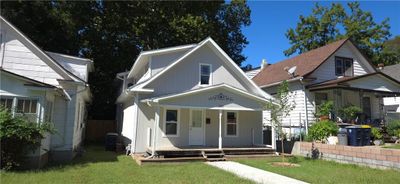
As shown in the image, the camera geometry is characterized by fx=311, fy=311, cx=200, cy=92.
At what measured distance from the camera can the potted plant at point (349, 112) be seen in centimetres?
1802

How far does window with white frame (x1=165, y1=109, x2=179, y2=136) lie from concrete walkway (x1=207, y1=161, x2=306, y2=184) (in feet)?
13.5

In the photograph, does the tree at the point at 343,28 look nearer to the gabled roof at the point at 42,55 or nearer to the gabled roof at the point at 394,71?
the gabled roof at the point at 394,71

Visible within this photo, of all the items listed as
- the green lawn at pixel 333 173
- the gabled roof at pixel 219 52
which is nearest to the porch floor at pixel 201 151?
the green lawn at pixel 333 173

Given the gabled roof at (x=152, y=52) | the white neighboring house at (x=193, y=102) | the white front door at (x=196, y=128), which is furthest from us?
the gabled roof at (x=152, y=52)

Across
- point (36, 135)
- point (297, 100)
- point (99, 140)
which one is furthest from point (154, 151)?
point (99, 140)

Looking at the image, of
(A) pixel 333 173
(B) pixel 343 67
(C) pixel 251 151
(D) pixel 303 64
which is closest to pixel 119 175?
(A) pixel 333 173

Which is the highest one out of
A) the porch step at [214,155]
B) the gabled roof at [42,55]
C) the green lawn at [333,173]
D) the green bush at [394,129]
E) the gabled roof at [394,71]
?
the gabled roof at [394,71]

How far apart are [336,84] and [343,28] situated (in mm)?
23004

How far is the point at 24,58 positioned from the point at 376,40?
3638 cm

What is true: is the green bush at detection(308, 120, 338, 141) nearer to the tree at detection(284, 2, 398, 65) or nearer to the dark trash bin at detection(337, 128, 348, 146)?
the dark trash bin at detection(337, 128, 348, 146)

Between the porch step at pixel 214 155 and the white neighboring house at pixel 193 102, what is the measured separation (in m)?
0.39

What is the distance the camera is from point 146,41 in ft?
96.1

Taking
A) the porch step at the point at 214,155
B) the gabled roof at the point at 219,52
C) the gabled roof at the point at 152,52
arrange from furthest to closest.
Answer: the gabled roof at the point at 152,52 < the gabled roof at the point at 219,52 < the porch step at the point at 214,155

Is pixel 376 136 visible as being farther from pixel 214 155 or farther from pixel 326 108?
pixel 214 155
